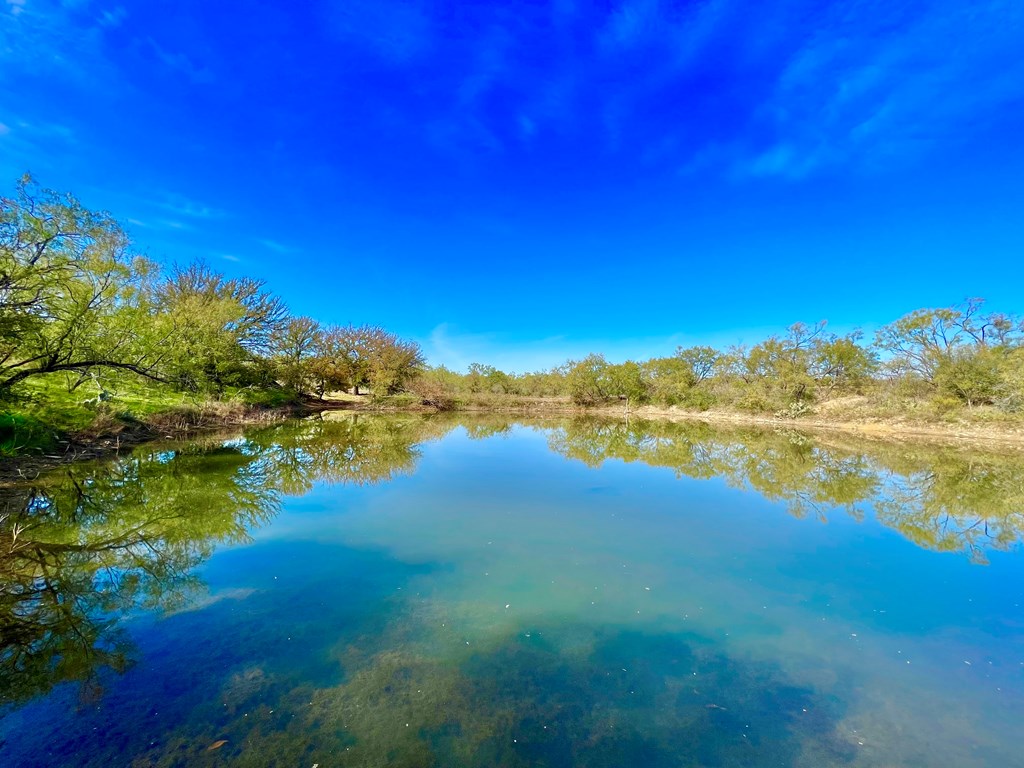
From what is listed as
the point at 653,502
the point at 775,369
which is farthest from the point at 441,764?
the point at 775,369

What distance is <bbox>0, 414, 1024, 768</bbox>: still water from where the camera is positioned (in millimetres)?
2996

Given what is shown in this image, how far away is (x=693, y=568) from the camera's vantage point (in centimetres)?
612

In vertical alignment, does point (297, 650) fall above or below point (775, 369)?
below

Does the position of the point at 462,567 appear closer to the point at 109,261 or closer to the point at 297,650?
the point at 297,650

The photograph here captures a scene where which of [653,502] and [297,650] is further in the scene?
[653,502]

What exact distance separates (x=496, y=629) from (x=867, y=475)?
14.8 meters

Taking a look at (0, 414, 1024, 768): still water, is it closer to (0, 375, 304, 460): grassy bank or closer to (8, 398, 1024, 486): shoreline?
(8, 398, 1024, 486): shoreline

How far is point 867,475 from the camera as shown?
44.6ft

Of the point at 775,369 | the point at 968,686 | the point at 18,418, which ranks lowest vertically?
the point at 968,686

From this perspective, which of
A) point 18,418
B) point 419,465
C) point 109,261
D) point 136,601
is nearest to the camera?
point 136,601

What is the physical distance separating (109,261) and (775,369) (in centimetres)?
4305

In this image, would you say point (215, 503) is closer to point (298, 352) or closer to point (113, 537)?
point (113, 537)

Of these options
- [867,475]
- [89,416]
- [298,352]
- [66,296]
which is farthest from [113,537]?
[298,352]

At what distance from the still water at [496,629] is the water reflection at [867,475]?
0.22m
